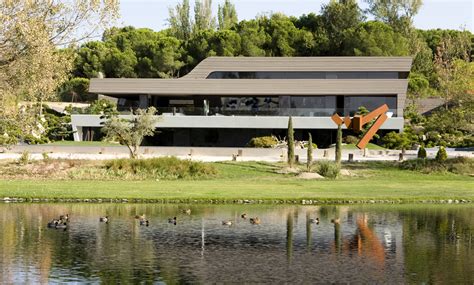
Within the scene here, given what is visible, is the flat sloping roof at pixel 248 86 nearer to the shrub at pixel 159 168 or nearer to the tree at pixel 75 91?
the tree at pixel 75 91

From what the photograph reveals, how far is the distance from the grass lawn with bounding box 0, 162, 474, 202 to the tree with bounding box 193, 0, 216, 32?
238ft

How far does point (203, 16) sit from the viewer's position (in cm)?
12938

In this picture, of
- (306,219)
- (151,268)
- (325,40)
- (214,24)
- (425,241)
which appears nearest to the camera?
(151,268)

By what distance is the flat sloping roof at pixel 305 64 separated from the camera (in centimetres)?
9200

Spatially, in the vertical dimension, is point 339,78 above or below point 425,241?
above

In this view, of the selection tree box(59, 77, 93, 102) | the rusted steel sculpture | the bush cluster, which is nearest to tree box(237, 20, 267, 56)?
tree box(59, 77, 93, 102)

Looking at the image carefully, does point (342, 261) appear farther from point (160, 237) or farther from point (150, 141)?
point (150, 141)

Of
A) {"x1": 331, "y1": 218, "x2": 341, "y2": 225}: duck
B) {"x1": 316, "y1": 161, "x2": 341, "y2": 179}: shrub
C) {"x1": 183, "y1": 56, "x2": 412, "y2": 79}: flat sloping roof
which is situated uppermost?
{"x1": 183, "y1": 56, "x2": 412, "y2": 79}: flat sloping roof

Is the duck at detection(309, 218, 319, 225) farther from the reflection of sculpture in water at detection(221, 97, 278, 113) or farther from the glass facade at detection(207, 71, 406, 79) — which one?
the glass facade at detection(207, 71, 406, 79)

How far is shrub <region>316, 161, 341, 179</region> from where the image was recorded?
5428cm

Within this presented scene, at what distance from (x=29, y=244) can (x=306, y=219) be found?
11864mm

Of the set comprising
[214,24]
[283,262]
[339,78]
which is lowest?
[283,262]

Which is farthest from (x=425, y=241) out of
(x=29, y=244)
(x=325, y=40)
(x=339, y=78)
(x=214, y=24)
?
(x=214, y=24)

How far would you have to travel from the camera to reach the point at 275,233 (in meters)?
31.5
